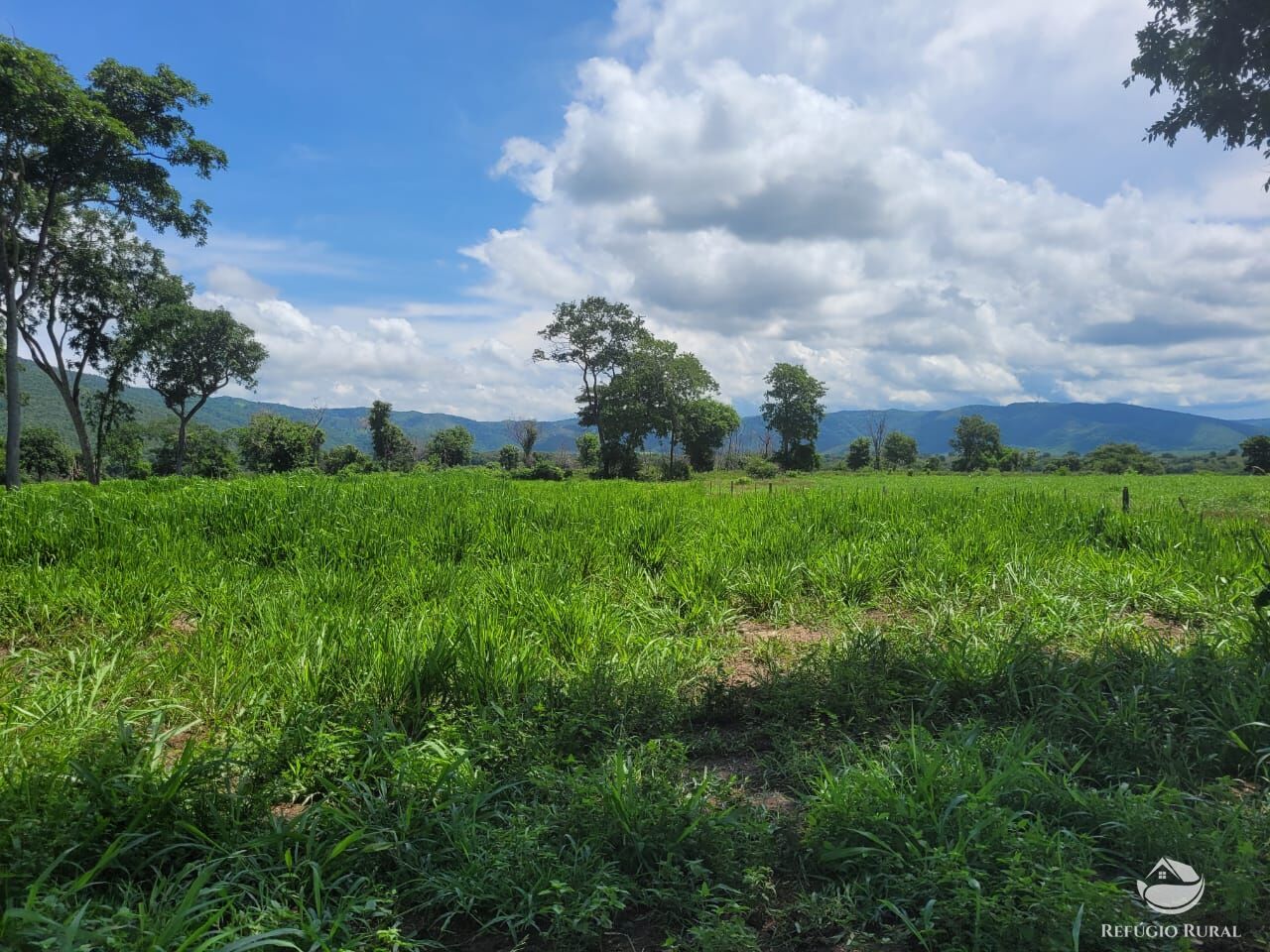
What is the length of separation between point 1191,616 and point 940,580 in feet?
5.41

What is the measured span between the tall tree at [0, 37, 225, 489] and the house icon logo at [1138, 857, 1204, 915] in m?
22.0

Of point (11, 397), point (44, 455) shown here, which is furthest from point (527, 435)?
point (11, 397)

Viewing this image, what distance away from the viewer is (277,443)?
5184cm

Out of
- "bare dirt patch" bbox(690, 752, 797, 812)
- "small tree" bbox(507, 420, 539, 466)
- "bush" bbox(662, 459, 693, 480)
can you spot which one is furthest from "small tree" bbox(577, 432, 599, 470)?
"bare dirt patch" bbox(690, 752, 797, 812)

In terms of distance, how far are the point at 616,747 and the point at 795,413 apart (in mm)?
59639

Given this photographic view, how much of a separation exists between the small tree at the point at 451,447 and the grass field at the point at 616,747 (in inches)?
2861

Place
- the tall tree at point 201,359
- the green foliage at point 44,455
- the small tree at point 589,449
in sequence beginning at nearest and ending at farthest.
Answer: the tall tree at point 201,359 → the green foliage at point 44,455 → the small tree at point 589,449

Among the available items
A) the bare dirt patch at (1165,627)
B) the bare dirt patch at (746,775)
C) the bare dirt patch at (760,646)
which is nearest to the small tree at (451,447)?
the bare dirt patch at (760,646)

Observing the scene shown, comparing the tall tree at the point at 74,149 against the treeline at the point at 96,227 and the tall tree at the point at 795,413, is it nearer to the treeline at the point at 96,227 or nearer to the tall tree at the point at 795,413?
the treeline at the point at 96,227

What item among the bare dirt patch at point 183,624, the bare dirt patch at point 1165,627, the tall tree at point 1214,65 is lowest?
the bare dirt patch at point 1165,627

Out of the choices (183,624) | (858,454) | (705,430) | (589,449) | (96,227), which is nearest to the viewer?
(183,624)

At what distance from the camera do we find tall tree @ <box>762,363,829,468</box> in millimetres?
59031

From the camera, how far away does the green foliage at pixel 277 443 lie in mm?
52062

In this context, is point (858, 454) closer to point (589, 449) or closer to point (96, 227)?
point (589, 449)
